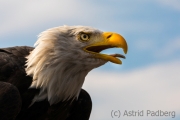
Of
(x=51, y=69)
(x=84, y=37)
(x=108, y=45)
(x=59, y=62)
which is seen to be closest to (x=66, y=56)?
(x=59, y=62)

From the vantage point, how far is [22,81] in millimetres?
12570

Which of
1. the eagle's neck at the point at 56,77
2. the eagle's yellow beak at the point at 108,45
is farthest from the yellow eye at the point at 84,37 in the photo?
the eagle's neck at the point at 56,77

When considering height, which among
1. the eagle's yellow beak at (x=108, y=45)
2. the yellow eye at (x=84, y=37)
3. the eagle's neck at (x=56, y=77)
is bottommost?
the eagle's neck at (x=56, y=77)

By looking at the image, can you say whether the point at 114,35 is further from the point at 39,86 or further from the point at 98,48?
the point at 39,86

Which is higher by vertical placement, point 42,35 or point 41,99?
point 42,35

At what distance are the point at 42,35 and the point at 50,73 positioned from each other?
74cm

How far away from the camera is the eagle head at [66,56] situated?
1236 cm

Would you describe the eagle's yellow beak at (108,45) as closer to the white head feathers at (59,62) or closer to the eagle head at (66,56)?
the eagle head at (66,56)

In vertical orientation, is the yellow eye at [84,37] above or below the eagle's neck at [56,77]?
above

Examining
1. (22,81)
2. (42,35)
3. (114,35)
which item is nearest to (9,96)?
(22,81)

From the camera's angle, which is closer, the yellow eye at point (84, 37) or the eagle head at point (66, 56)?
the eagle head at point (66, 56)

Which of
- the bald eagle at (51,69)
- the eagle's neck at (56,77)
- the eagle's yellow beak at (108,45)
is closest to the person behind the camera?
the eagle's yellow beak at (108,45)

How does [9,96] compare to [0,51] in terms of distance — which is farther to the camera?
[0,51]

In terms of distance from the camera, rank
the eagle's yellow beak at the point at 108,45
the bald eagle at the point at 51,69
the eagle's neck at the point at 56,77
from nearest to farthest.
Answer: the eagle's yellow beak at the point at 108,45, the bald eagle at the point at 51,69, the eagle's neck at the point at 56,77
